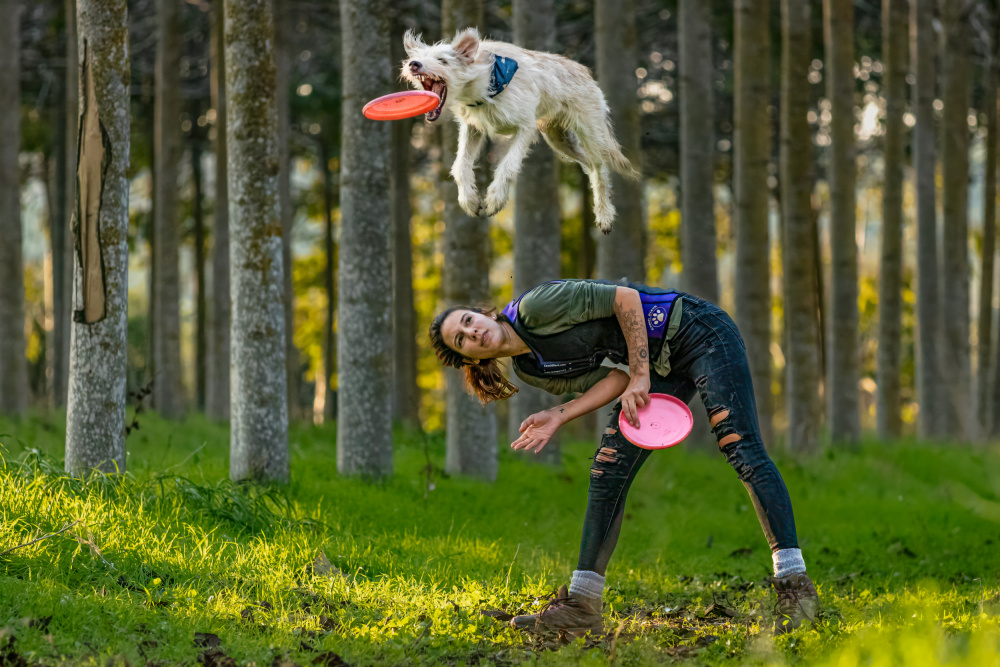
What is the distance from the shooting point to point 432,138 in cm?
1788

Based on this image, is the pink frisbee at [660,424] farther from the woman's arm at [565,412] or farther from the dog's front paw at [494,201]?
the dog's front paw at [494,201]

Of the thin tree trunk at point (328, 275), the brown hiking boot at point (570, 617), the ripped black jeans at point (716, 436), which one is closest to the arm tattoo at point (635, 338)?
the ripped black jeans at point (716, 436)

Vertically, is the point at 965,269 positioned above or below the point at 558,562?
above

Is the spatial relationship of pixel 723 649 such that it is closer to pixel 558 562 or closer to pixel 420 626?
pixel 420 626

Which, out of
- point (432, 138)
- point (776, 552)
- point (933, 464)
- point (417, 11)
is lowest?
point (933, 464)

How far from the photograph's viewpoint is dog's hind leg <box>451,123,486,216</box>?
9.70ft

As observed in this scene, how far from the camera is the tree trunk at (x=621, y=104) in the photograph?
354 inches

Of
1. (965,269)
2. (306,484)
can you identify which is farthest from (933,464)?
(306,484)

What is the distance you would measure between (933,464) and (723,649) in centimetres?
851

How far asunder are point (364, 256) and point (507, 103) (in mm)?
4678

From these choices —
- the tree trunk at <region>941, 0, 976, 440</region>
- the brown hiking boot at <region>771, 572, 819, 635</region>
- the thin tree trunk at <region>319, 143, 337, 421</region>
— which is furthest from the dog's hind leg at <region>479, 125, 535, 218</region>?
the thin tree trunk at <region>319, 143, 337, 421</region>

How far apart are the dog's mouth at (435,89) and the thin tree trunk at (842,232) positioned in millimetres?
10982

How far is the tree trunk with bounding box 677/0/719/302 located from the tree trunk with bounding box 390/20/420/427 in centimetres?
455

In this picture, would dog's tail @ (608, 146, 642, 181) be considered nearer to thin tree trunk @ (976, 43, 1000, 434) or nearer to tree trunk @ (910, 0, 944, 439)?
tree trunk @ (910, 0, 944, 439)
